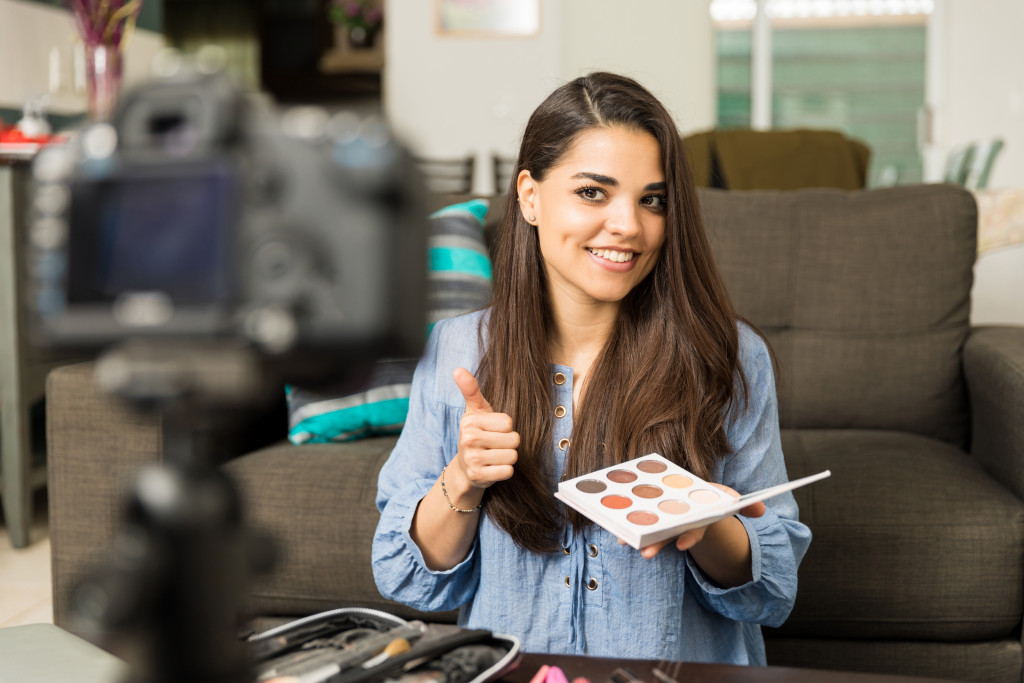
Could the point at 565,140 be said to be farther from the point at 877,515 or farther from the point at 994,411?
the point at 994,411

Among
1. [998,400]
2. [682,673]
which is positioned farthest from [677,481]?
[998,400]

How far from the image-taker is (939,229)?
72.4 inches

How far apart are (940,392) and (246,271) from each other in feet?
5.81

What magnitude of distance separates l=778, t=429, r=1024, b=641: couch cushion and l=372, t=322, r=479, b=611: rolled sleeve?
0.62 metres

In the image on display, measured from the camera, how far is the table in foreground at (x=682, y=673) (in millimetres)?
754

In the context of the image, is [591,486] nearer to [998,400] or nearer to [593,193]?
[593,193]

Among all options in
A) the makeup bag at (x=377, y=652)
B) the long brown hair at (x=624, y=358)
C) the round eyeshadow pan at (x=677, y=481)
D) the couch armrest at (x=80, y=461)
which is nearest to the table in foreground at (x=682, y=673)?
the makeup bag at (x=377, y=652)

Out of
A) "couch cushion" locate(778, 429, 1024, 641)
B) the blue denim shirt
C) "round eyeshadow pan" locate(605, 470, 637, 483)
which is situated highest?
"round eyeshadow pan" locate(605, 470, 637, 483)

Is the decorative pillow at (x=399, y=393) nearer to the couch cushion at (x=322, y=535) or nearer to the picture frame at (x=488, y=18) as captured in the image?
the couch cushion at (x=322, y=535)

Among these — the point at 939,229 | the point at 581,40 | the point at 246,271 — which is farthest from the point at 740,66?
the point at 246,271

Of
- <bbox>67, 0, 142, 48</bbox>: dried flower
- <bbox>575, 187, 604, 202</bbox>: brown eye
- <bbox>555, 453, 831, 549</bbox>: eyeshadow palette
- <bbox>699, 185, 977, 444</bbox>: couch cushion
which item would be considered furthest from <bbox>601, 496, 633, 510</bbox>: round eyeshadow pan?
<bbox>67, 0, 142, 48</bbox>: dried flower

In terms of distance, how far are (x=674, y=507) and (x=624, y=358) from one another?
13.3 inches

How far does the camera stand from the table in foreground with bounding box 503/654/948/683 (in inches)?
29.7

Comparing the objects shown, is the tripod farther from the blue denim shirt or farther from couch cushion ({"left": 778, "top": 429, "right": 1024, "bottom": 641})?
couch cushion ({"left": 778, "top": 429, "right": 1024, "bottom": 641})
